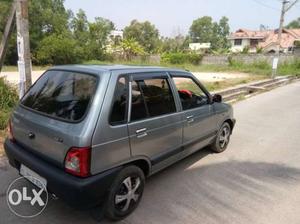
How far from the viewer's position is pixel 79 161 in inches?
98.9

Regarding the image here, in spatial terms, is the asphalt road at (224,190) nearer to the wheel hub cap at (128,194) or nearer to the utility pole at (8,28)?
the wheel hub cap at (128,194)

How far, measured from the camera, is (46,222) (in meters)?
2.89

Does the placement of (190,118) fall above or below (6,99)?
above

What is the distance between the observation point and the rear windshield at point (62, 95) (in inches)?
107

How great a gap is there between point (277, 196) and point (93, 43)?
3466 cm

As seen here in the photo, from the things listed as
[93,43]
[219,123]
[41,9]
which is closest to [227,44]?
[93,43]

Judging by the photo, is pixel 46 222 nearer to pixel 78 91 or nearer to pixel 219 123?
pixel 78 91

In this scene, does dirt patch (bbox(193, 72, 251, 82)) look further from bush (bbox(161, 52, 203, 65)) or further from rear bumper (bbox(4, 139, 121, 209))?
rear bumper (bbox(4, 139, 121, 209))

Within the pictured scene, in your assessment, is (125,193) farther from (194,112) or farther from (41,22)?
(41,22)

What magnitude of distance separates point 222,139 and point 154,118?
2229 mm

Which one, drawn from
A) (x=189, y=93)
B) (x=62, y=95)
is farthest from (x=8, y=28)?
(x=189, y=93)

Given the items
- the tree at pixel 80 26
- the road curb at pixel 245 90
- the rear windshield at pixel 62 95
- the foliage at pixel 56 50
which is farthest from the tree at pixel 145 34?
the rear windshield at pixel 62 95

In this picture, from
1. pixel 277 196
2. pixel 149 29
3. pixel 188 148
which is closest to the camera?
pixel 277 196

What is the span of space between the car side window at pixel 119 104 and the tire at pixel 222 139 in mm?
2410
